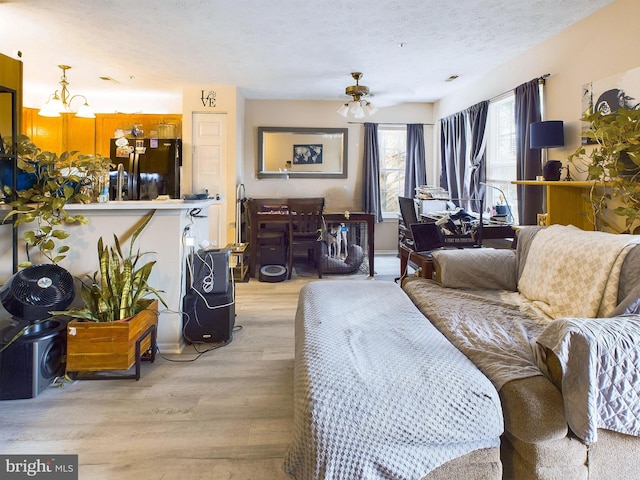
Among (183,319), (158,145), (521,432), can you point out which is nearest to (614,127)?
(521,432)

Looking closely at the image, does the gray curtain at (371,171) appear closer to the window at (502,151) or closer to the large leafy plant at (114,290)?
the window at (502,151)

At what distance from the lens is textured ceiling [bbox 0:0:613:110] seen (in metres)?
3.01

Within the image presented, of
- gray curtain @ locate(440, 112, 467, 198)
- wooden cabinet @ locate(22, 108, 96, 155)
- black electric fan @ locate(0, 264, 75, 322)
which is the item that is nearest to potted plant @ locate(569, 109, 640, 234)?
gray curtain @ locate(440, 112, 467, 198)

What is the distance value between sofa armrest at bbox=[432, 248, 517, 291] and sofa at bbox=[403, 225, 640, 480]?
0.96ft

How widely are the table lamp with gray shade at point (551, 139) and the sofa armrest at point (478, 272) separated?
1.01 meters

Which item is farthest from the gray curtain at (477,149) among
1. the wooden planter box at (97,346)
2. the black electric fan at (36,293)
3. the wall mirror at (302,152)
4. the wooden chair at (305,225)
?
the black electric fan at (36,293)

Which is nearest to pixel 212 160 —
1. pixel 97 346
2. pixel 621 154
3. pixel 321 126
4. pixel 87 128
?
pixel 321 126

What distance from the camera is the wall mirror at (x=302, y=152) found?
20.4 feet

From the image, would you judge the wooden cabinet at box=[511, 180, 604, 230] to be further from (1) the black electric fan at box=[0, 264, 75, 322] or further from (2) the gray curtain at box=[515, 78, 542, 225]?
(1) the black electric fan at box=[0, 264, 75, 322]

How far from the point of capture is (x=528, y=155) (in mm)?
3705

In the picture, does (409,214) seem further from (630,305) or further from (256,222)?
(630,305)

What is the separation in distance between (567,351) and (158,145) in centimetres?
514

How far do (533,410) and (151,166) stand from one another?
16.8ft

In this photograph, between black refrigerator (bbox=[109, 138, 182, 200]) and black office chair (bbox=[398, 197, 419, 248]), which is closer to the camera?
black office chair (bbox=[398, 197, 419, 248])
